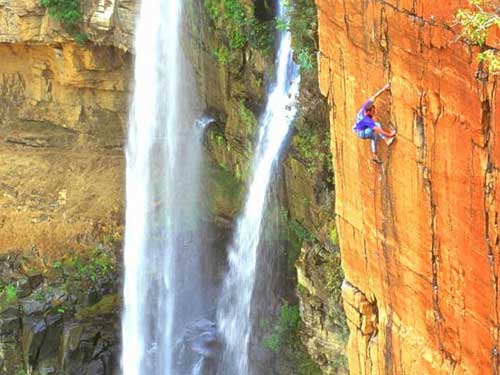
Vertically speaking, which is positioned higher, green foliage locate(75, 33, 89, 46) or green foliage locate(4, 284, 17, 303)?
green foliage locate(75, 33, 89, 46)

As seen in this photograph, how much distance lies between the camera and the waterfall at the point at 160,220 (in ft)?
56.5

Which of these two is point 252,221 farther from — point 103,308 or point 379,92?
point 379,92

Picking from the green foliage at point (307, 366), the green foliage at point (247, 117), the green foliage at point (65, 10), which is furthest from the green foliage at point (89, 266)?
the green foliage at point (247, 117)

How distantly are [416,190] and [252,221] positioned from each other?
7.13m

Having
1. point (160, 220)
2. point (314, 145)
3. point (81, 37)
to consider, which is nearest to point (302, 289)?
point (314, 145)

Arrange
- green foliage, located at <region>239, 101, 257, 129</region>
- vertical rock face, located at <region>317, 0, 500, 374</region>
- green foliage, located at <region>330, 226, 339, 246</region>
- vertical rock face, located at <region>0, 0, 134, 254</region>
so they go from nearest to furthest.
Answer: vertical rock face, located at <region>317, 0, 500, 374</region>
green foliage, located at <region>330, 226, 339, 246</region>
green foliage, located at <region>239, 101, 257, 129</region>
vertical rock face, located at <region>0, 0, 134, 254</region>

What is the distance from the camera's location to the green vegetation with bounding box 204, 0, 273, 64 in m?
13.4

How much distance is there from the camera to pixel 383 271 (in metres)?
9.38

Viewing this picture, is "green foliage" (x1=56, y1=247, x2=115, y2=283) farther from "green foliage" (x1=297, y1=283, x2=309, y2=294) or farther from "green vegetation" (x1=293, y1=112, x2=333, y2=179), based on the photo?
"green vegetation" (x1=293, y1=112, x2=333, y2=179)

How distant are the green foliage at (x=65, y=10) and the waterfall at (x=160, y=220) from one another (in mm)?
1312

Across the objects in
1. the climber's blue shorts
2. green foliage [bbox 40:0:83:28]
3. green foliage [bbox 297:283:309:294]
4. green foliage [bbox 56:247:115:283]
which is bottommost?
green foliage [bbox 297:283:309:294]

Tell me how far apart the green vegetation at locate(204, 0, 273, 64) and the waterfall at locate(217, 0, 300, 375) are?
0.83 feet

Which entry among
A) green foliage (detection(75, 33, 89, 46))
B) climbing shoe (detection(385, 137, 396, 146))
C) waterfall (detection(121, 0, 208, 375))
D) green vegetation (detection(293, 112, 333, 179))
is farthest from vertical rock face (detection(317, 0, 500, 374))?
green foliage (detection(75, 33, 89, 46))

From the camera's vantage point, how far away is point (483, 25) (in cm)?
659
